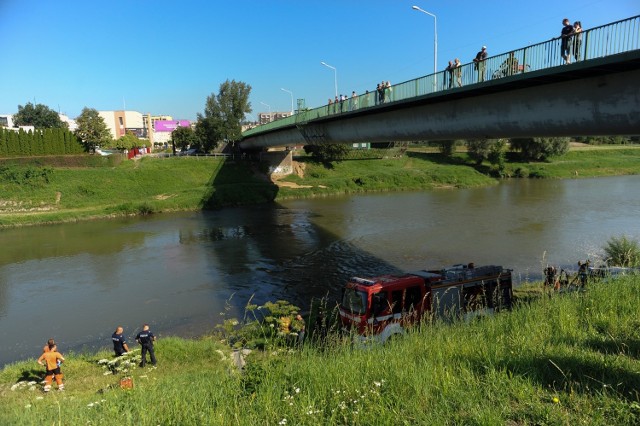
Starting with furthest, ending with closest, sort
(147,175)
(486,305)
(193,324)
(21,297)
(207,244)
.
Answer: (147,175) → (207,244) → (21,297) → (193,324) → (486,305)

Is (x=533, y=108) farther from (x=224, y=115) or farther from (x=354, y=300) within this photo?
(x=224, y=115)

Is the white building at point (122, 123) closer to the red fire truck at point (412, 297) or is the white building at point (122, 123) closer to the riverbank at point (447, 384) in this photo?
the red fire truck at point (412, 297)

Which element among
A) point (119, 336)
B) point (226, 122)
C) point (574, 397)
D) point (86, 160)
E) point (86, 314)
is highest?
point (226, 122)

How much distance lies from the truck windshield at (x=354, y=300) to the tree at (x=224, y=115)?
59987 mm

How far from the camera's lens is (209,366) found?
1117cm

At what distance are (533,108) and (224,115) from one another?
63.5 meters

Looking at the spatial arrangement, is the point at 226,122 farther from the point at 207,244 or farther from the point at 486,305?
the point at 486,305

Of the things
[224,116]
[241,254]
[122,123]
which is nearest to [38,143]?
[224,116]

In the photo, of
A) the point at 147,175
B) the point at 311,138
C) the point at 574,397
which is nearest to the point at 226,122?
the point at 147,175

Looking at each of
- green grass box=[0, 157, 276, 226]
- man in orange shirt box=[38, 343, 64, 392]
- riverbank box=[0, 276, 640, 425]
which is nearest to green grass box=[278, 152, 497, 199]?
green grass box=[0, 157, 276, 226]

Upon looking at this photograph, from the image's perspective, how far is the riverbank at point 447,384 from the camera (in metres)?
4.61

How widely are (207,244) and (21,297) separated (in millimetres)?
11855

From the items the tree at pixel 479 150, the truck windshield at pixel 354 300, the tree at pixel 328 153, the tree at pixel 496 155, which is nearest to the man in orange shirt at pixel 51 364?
the truck windshield at pixel 354 300

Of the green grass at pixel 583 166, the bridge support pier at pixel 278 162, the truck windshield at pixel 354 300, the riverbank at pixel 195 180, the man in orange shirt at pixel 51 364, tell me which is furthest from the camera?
the green grass at pixel 583 166
